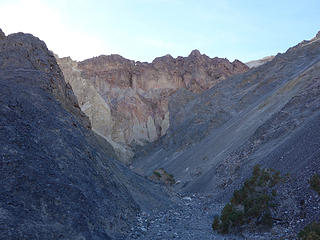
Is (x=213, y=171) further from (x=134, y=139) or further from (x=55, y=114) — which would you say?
(x=134, y=139)

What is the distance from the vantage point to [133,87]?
88062mm

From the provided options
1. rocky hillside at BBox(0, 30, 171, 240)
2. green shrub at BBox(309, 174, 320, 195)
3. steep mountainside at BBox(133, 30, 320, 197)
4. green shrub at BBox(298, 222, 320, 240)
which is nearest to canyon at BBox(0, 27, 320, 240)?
rocky hillside at BBox(0, 30, 171, 240)

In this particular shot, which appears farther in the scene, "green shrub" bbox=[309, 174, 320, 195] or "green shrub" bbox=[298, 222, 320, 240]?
"green shrub" bbox=[309, 174, 320, 195]

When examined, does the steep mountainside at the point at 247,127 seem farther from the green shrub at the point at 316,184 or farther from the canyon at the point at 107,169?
the green shrub at the point at 316,184

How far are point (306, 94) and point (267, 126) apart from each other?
5041mm

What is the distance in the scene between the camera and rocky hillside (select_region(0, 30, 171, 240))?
28.0 ft

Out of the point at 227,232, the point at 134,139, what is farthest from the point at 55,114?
the point at 134,139

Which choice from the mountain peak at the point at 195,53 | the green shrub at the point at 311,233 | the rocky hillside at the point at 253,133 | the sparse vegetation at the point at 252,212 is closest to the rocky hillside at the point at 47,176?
the sparse vegetation at the point at 252,212

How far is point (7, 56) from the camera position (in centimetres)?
1869

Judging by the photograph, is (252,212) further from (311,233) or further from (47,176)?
(47,176)

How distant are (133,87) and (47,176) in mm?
78614

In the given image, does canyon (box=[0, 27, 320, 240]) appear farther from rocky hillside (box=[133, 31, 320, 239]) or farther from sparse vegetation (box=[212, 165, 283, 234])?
sparse vegetation (box=[212, 165, 283, 234])

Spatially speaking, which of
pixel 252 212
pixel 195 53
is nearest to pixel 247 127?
pixel 252 212

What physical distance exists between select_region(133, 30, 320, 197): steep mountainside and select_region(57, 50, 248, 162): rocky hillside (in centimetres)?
484
